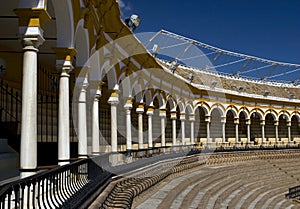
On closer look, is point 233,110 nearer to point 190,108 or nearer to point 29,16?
point 190,108

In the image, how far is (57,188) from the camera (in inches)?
207

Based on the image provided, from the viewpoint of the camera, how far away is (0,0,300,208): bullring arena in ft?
18.4

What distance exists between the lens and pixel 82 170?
7371mm

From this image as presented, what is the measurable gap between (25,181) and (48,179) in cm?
107

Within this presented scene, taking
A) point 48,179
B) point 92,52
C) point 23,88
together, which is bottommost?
point 48,179

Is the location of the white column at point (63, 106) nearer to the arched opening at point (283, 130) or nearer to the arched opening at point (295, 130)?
the arched opening at point (283, 130)

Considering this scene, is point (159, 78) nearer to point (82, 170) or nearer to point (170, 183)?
point (170, 183)

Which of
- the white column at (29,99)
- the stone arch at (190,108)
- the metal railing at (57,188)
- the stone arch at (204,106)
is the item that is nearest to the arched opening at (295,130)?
the stone arch at (204,106)

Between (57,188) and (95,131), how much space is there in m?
6.06

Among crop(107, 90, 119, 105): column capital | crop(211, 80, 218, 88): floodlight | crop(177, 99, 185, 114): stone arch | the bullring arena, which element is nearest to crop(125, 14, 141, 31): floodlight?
the bullring arena

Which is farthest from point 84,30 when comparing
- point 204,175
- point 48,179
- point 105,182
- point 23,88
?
point 204,175

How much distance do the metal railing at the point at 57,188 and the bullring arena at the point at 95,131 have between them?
0.7 inches

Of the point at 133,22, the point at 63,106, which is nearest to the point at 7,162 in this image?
the point at 63,106

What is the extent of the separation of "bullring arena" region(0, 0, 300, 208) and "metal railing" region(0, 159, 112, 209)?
0.06 ft
